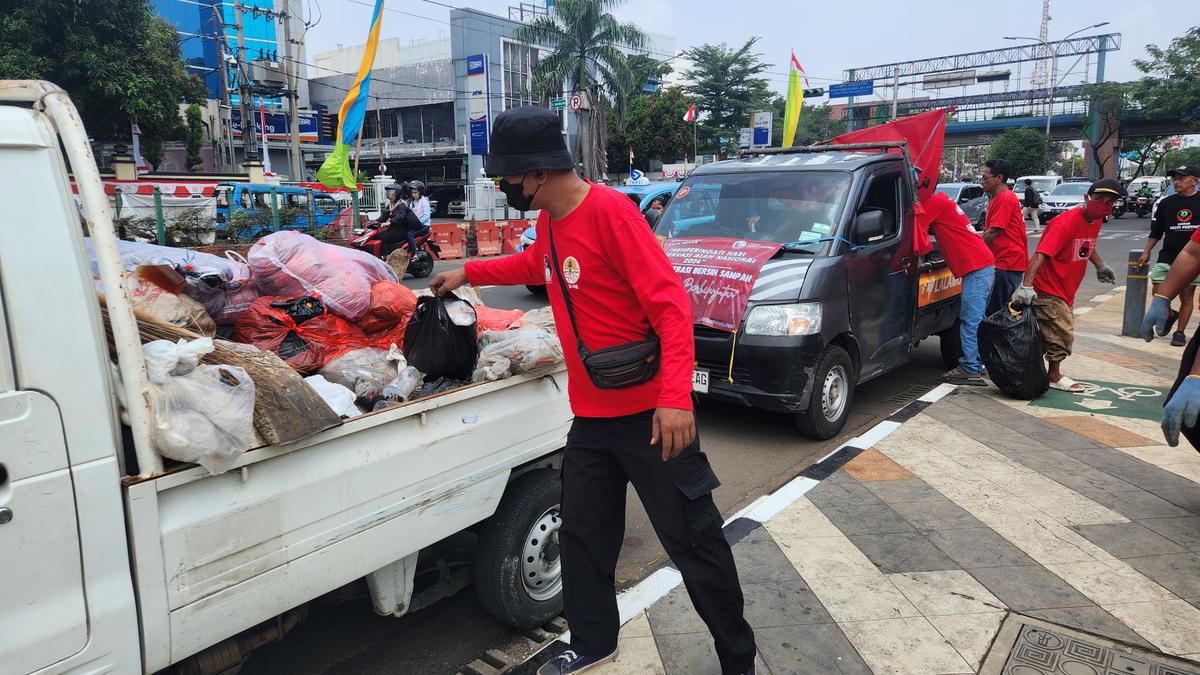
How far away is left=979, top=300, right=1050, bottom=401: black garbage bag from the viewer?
6160mm

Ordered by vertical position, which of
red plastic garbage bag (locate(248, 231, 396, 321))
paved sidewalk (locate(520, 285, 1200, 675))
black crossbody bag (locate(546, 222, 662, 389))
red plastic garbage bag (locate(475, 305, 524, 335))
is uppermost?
red plastic garbage bag (locate(248, 231, 396, 321))

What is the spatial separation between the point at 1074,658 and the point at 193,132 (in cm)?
3505

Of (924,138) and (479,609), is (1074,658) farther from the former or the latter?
(924,138)

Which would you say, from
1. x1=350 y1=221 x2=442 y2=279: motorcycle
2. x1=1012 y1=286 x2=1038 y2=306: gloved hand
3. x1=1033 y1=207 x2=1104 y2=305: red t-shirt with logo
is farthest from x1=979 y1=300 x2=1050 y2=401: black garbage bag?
x1=350 y1=221 x2=442 y2=279: motorcycle

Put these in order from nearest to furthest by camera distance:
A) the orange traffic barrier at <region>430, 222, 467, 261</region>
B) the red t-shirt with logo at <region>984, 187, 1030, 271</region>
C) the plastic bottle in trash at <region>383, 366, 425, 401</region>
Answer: the plastic bottle in trash at <region>383, 366, 425, 401</region> → the red t-shirt with logo at <region>984, 187, 1030, 271</region> → the orange traffic barrier at <region>430, 222, 467, 261</region>

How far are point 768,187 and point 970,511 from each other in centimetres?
295

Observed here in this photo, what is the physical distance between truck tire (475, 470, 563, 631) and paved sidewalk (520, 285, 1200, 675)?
0.74 ft

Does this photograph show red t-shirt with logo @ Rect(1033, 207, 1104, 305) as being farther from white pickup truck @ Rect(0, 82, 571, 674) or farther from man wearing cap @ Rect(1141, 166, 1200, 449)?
white pickup truck @ Rect(0, 82, 571, 674)

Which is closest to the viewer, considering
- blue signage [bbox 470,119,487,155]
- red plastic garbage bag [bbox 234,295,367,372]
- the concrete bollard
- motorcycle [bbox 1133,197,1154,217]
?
red plastic garbage bag [bbox 234,295,367,372]

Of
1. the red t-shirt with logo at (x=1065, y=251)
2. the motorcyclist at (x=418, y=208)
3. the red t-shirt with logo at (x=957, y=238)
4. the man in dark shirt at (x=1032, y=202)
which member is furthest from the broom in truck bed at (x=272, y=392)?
the motorcyclist at (x=418, y=208)

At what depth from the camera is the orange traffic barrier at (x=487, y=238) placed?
20.9 metres

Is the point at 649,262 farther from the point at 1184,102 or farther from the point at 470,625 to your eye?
the point at 1184,102

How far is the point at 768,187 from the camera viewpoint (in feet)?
20.2

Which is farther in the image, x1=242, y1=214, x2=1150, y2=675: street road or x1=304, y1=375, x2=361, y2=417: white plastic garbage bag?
x1=242, y1=214, x2=1150, y2=675: street road
